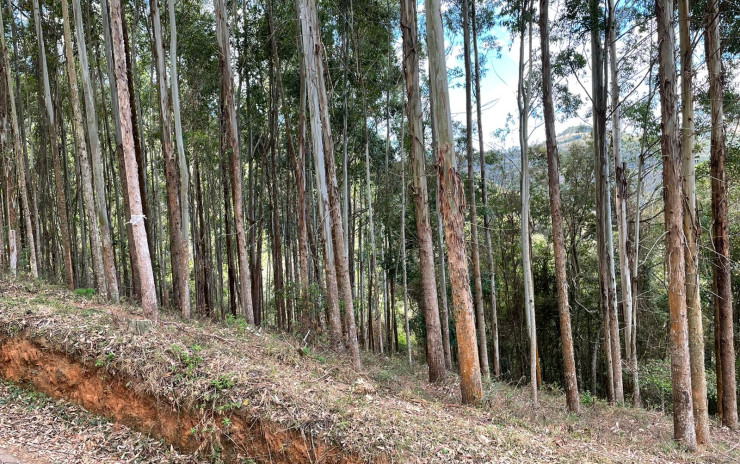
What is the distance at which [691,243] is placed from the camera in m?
6.95

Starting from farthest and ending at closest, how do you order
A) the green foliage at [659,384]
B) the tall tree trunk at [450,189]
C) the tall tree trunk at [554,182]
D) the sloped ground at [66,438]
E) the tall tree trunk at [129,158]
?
the green foliage at [659,384] < the tall tree trunk at [554,182] < the tall tree trunk at [129,158] < the tall tree trunk at [450,189] < the sloped ground at [66,438]

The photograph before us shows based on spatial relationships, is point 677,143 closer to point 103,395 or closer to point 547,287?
point 103,395

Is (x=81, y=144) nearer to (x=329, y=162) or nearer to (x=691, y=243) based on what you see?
(x=329, y=162)

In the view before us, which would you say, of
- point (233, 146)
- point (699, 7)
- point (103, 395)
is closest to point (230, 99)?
point (233, 146)

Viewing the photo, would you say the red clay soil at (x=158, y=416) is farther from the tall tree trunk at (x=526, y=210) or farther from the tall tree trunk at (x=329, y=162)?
the tall tree trunk at (x=526, y=210)

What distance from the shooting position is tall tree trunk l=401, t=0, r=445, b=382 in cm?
770

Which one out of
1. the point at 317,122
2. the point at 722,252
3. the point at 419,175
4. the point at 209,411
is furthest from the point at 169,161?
the point at 722,252

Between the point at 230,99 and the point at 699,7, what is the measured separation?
10415 mm

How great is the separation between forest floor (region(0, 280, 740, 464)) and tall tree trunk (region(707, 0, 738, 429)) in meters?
3.09

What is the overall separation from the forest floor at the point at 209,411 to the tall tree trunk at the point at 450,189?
118cm

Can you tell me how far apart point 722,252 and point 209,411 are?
10.1 m

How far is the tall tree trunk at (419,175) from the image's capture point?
25.3 feet

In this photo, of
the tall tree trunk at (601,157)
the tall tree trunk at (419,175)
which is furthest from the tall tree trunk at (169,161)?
the tall tree trunk at (601,157)

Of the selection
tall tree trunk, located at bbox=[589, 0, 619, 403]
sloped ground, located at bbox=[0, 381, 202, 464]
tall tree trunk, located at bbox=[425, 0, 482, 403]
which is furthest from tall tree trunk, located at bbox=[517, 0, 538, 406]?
sloped ground, located at bbox=[0, 381, 202, 464]
